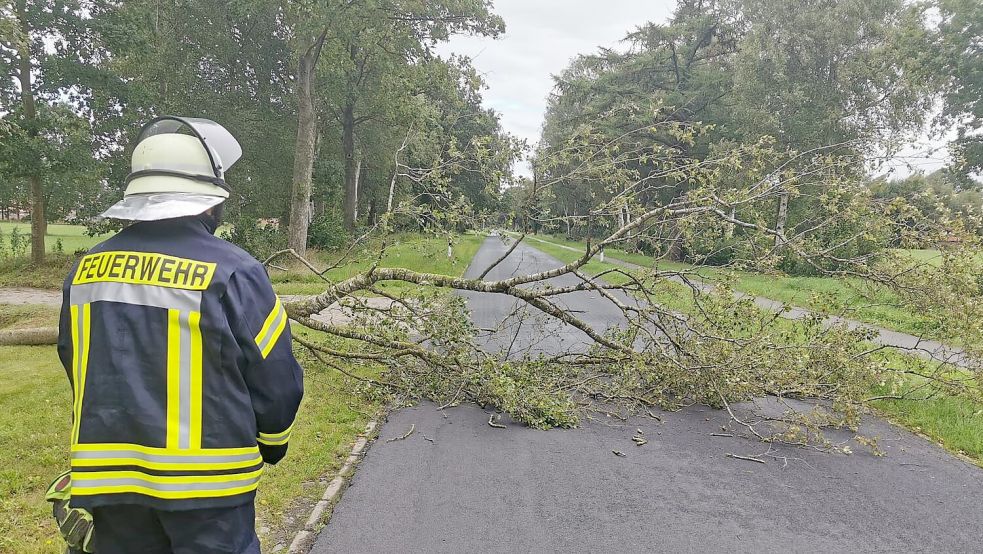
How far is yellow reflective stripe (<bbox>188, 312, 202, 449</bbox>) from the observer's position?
61.0 inches

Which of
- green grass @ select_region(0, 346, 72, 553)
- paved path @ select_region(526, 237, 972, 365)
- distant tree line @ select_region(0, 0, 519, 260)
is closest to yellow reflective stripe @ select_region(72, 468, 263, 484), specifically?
green grass @ select_region(0, 346, 72, 553)

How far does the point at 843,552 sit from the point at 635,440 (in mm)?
1922

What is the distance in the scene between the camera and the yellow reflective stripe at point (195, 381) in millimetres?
1549

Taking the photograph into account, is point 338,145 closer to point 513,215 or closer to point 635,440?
point 513,215

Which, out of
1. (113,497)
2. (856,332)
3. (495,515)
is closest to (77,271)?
(113,497)

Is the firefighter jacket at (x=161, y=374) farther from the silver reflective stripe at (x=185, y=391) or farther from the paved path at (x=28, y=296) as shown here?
the paved path at (x=28, y=296)

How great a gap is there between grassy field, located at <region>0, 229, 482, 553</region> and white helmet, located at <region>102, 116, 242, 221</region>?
2.30 meters

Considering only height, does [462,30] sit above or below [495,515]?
above

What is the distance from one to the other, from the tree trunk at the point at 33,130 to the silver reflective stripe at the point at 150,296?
1359cm

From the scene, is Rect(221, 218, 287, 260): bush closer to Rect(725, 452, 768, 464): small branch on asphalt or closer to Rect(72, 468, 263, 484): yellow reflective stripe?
Rect(725, 452, 768, 464): small branch on asphalt

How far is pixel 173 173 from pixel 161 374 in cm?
64

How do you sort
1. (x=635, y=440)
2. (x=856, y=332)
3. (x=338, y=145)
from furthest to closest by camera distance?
(x=338, y=145) → (x=856, y=332) → (x=635, y=440)

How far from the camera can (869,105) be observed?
21.1 metres

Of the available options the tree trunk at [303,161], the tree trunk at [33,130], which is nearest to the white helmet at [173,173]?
the tree trunk at [33,130]
